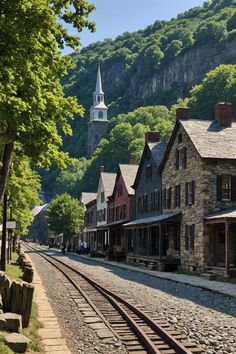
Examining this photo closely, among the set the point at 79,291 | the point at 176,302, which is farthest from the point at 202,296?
the point at 79,291

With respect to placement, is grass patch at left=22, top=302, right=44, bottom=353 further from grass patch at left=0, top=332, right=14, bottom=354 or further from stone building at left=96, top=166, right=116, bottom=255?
stone building at left=96, top=166, right=116, bottom=255

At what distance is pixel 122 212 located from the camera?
54906mm

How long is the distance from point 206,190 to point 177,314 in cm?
1694

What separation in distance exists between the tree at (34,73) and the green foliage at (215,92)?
87.0m

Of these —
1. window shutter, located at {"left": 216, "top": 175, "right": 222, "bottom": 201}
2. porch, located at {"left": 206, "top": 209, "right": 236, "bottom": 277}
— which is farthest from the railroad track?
window shutter, located at {"left": 216, "top": 175, "right": 222, "bottom": 201}

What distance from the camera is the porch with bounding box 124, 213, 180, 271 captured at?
34.2m

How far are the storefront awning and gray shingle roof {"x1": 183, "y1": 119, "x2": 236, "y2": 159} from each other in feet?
11.7

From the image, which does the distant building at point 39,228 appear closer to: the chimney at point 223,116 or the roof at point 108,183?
the roof at point 108,183

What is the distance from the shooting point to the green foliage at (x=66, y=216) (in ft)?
264

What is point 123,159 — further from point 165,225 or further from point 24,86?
point 24,86

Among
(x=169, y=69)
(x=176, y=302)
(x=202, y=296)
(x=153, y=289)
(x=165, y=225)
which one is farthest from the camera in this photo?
(x=169, y=69)

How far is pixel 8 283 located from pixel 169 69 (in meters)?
170

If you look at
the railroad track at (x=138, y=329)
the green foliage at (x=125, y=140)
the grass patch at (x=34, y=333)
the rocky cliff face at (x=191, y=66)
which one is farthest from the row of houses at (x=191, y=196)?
the rocky cliff face at (x=191, y=66)

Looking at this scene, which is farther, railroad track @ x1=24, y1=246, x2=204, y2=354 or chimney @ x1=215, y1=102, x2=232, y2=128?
chimney @ x1=215, y1=102, x2=232, y2=128
